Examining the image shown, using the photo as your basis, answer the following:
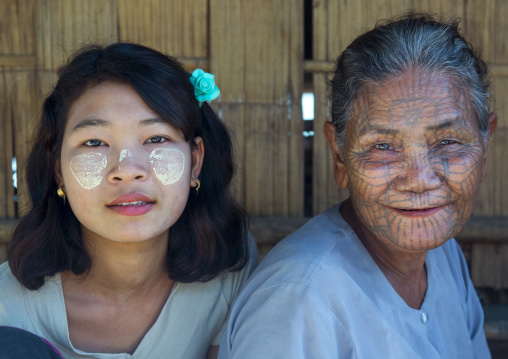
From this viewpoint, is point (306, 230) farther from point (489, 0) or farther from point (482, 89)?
point (489, 0)

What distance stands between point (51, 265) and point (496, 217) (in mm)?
1996

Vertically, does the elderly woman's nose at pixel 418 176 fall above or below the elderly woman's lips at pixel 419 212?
above

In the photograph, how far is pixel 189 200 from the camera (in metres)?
2.52

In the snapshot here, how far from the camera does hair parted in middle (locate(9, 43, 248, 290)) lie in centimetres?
219

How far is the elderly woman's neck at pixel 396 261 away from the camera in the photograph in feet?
6.76

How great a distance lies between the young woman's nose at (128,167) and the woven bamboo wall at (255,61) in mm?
903

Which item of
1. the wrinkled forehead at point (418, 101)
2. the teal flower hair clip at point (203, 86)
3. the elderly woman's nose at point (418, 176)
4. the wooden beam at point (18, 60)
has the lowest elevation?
the elderly woman's nose at point (418, 176)

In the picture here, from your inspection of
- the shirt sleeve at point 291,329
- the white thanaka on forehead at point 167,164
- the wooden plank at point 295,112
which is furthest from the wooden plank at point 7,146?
the shirt sleeve at point 291,329

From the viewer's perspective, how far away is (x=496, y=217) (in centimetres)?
302

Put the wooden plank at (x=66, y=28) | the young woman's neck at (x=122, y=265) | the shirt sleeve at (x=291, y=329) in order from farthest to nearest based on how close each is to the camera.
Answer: the wooden plank at (x=66, y=28), the young woman's neck at (x=122, y=265), the shirt sleeve at (x=291, y=329)

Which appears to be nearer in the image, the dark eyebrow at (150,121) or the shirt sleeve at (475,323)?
the dark eyebrow at (150,121)

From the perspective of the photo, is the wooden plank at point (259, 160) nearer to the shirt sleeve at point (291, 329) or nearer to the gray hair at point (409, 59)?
the gray hair at point (409, 59)

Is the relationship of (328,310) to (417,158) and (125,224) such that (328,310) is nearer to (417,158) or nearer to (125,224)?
(417,158)

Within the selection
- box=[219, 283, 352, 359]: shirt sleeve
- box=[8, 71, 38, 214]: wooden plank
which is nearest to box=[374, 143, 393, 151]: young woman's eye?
box=[219, 283, 352, 359]: shirt sleeve
